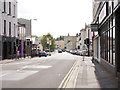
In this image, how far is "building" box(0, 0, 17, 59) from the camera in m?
44.1

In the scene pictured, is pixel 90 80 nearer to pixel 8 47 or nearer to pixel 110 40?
pixel 110 40

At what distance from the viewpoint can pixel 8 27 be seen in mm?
47156

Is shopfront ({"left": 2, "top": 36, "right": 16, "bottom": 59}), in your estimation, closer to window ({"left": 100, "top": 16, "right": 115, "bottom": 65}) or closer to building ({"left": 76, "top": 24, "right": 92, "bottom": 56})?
building ({"left": 76, "top": 24, "right": 92, "bottom": 56})

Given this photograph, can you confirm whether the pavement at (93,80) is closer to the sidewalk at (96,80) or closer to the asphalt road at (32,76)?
the sidewalk at (96,80)

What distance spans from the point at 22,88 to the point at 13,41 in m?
38.5

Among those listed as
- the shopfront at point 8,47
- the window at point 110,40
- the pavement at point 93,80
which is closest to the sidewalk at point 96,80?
the pavement at point 93,80

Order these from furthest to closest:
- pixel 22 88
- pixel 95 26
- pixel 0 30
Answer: pixel 0 30, pixel 95 26, pixel 22 88

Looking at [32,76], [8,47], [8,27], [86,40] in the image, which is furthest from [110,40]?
[8,47]

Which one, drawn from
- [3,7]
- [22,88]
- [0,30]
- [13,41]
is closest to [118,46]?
[22,88]

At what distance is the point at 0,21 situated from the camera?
1682 inches

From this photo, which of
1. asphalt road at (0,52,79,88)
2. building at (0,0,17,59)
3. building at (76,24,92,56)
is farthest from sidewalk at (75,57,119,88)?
building at (0,0,17,59)

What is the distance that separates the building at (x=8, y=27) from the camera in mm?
44094

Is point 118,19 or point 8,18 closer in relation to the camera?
point 118,19

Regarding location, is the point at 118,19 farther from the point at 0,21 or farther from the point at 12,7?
the point at 12,7
